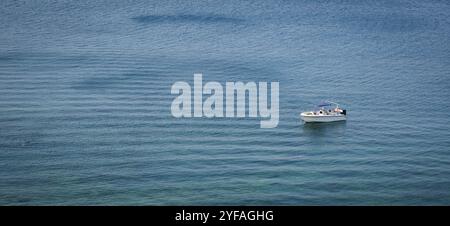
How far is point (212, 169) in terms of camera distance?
6141 cm

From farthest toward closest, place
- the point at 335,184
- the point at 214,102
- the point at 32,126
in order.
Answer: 1. the point at 214,102
2. the point at 32,126
3. the point at 335,184

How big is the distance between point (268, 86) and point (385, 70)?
24.0 m

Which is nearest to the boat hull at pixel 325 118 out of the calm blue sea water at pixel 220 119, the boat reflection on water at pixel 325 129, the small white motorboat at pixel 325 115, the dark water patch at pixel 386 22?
the small white motorboat at pixel 325 115

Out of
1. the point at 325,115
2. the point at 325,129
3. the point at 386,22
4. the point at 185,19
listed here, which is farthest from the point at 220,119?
the point at 386,22

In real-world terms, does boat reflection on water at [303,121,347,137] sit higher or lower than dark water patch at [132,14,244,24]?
lower

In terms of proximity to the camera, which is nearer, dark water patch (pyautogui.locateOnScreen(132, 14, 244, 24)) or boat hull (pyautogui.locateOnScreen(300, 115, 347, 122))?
boat hull (pyautogui.locateOnScreen(300, 115, 347, 122))

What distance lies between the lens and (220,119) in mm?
77375

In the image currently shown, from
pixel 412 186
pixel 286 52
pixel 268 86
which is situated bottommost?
pixel 412 186

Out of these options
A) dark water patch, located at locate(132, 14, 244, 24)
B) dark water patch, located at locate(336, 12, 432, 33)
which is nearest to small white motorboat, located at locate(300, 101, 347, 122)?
dark water patch, located at locate(336, 12, 432, 33)

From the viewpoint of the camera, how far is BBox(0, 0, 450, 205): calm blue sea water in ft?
189

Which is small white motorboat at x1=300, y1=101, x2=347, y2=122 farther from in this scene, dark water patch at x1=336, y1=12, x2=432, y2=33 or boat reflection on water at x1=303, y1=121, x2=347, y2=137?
dark water patch at x1=336, y1=12, x2=432, y2=33

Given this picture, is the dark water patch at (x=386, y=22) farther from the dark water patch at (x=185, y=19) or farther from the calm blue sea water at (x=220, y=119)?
the dark water patch at (x=185, y=19)
